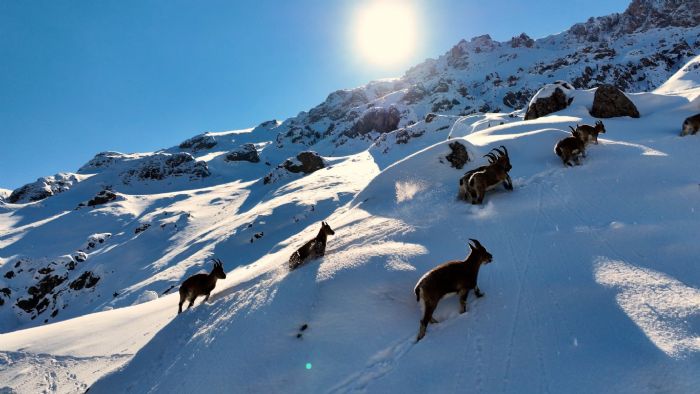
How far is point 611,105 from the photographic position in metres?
25.1

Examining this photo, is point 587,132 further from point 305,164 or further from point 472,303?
point 305,164

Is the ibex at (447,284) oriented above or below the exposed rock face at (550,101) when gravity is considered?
below

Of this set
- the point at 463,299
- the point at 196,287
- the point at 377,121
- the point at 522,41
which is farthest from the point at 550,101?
the point at 522,41

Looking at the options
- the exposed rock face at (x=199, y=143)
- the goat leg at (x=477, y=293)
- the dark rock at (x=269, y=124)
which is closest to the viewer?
the goat leg at (x=477, y=293)

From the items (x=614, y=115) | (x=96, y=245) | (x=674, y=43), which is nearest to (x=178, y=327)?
(x=614, y=115)

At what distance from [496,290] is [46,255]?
5035 cm

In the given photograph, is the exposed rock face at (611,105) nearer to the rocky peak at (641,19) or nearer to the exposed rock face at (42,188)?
the exposed rock face at (42,188)

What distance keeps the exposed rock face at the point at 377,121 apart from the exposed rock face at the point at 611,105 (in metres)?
85.9

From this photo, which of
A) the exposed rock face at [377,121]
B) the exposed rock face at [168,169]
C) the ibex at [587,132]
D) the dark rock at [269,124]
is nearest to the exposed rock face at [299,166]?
the exposed rock face at [168,169]

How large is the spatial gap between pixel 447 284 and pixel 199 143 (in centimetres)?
14628

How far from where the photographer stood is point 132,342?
11188 mm

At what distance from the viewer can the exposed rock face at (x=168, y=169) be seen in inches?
3469

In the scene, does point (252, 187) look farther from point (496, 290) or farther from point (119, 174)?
point (496, 290)

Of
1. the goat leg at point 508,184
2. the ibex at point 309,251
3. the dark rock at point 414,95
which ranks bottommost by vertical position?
the goat leg at point 508,184
